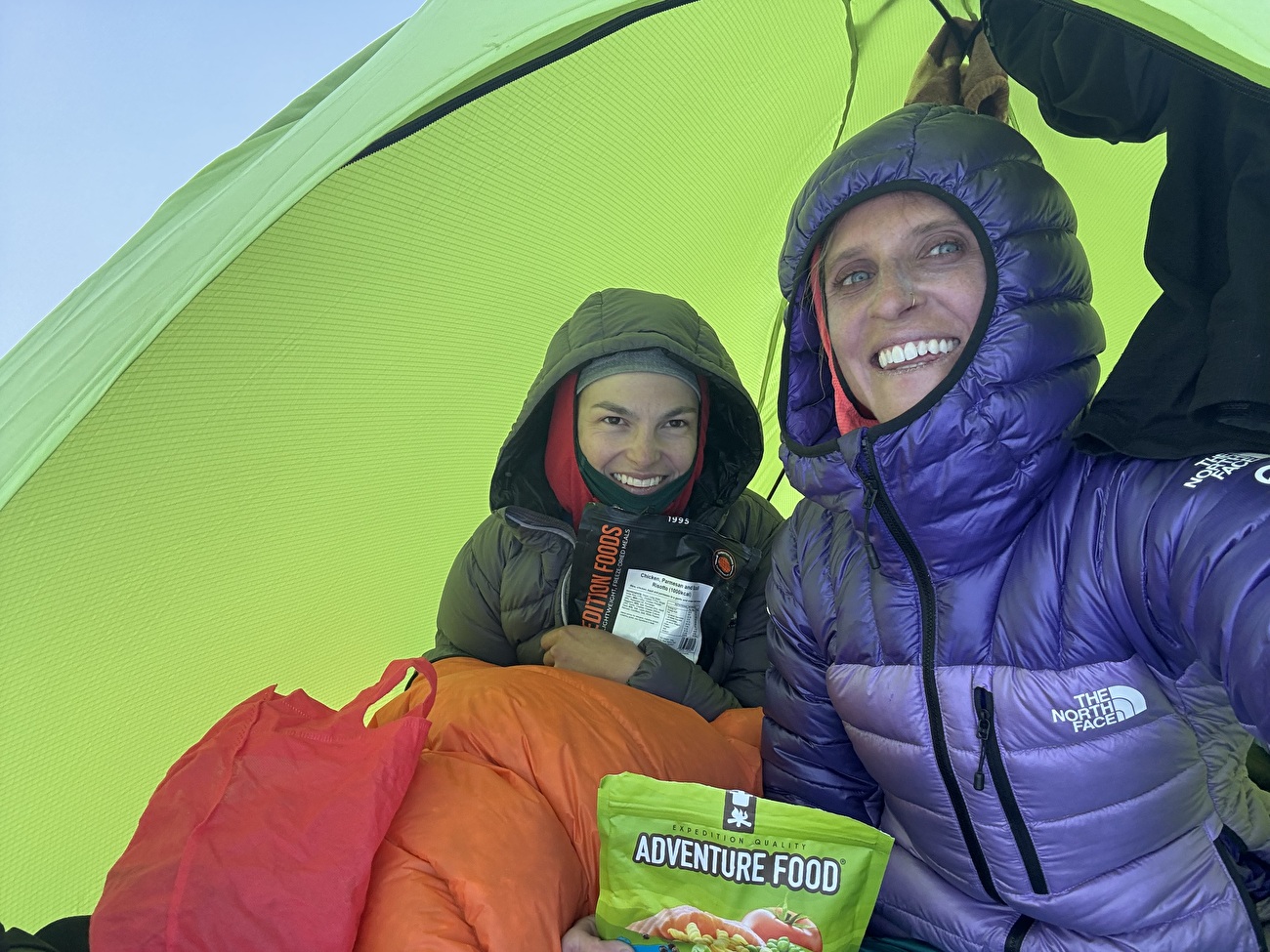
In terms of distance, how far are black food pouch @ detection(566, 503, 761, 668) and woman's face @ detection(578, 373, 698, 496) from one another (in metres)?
0.06

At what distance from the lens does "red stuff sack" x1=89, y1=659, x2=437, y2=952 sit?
32.3 inches

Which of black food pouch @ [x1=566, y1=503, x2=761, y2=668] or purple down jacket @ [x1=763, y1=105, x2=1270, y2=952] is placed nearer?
purple down jacket @ [x1=763, y1=105, x2=1270, y2=952]

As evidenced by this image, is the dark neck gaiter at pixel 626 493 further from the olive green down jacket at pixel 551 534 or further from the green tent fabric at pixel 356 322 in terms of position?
the green tent fabric at pixel 356 322

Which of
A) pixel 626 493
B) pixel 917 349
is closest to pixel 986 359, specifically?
pixel 917 349

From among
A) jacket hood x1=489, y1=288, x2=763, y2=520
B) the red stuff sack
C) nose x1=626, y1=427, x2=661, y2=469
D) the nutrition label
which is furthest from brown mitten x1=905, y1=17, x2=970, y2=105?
the red stuff sack

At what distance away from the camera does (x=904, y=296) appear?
103cm

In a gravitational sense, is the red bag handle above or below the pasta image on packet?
above

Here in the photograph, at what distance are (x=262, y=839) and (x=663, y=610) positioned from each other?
0.69m

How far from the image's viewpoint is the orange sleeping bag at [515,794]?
2.86 ft

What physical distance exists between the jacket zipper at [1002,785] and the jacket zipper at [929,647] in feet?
0.12

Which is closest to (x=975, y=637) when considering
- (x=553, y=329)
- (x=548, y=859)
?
(x=548, y=859)

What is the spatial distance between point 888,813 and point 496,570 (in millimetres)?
661

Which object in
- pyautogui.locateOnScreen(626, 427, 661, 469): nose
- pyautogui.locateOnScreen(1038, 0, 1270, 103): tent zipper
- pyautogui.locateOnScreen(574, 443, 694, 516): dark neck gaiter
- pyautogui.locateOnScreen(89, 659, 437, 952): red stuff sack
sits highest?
pyautogui.locateOnScreen(1038, 0, 1270, 103): tent zipper

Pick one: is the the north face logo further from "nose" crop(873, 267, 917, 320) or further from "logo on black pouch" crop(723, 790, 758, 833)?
"nose" crop(873, 267, 917, 320)
